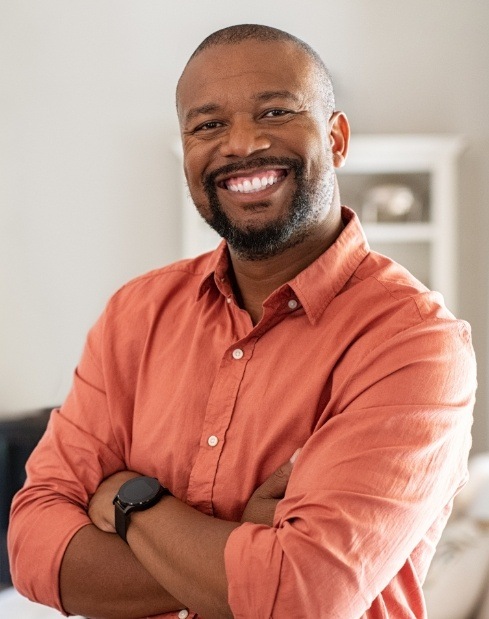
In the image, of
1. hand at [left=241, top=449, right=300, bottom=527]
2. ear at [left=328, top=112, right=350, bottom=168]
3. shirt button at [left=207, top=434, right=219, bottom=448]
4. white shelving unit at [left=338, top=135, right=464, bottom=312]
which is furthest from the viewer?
white shelving unit at [left=338, top=135, right=464, bottom=312]

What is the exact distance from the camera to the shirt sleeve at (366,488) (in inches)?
40.4

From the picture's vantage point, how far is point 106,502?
1.28m

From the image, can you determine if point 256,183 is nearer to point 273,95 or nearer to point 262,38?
point 273,95

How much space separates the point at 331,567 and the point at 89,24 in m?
2.87

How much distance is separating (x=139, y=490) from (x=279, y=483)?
22 centimetres

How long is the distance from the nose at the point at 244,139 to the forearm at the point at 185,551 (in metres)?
0.54

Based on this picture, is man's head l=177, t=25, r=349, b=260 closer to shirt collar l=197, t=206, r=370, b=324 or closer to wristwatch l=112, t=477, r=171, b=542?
shirt collar l=197, t=206, r=370, b=324

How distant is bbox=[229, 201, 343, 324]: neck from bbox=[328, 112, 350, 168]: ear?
0.10m

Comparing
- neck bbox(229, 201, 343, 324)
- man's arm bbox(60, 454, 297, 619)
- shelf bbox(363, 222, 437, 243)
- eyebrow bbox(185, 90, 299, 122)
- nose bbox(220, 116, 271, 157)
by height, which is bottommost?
shelf bbox(363, 222, 437, 243)

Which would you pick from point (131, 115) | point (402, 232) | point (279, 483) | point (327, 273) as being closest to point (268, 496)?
point (279, 483)

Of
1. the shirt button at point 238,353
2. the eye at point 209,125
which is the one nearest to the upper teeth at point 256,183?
the eye at point 209,125

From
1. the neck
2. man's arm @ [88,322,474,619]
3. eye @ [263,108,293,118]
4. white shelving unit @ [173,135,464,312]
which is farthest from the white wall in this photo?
man's arm @ [88,322,474,619]

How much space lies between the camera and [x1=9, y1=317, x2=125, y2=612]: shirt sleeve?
1264 mm

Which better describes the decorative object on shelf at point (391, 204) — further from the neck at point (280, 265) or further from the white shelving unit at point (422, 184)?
the neck at point (280, 265)
